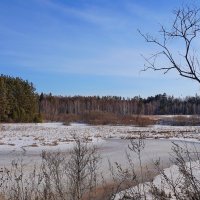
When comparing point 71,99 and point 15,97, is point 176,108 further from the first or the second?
point 15,97

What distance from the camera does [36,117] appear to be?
Answer: 77688 mm

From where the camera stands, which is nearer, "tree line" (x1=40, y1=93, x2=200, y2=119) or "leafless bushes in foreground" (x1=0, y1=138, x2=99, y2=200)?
"leafless bushes in foreground" (x1=0, y1=138, x2=99, y2=200)

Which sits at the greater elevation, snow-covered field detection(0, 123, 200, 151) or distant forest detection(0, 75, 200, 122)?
distant forest detection(0, 75, 200, 122)

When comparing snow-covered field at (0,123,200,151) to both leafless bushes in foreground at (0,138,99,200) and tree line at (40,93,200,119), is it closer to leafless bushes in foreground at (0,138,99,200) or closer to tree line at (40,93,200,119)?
leafless bushes in foreground at (0,138,99,200)

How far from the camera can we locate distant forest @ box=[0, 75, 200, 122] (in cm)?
7425

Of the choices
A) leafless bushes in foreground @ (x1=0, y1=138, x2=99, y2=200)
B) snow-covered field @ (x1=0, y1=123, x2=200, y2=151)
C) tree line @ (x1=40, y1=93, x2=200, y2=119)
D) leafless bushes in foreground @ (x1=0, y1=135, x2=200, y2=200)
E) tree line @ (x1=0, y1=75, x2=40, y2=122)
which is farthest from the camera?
tree line @ (x1=40, y1=93, x2=200, y2=119)

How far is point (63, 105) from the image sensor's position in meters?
151

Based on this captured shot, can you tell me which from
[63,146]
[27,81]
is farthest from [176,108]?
[63,146]

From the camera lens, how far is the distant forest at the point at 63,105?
74.2 metres

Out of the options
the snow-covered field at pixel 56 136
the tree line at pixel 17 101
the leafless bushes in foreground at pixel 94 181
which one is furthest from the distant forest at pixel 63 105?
the leafless bushes in foreground at pixel 94 181

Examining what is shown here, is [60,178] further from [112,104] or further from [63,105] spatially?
[112,104]

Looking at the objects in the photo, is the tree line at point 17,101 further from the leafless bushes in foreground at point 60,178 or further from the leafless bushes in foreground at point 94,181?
the leafless bushes in foreground at point 60,178

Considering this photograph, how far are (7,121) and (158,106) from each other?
97482 mm

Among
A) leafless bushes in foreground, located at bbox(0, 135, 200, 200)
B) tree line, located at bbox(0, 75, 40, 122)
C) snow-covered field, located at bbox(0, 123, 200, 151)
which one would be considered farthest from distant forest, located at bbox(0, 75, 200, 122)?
leafless bushes in foreground, located at bbox(0, 135, 200, 200)
